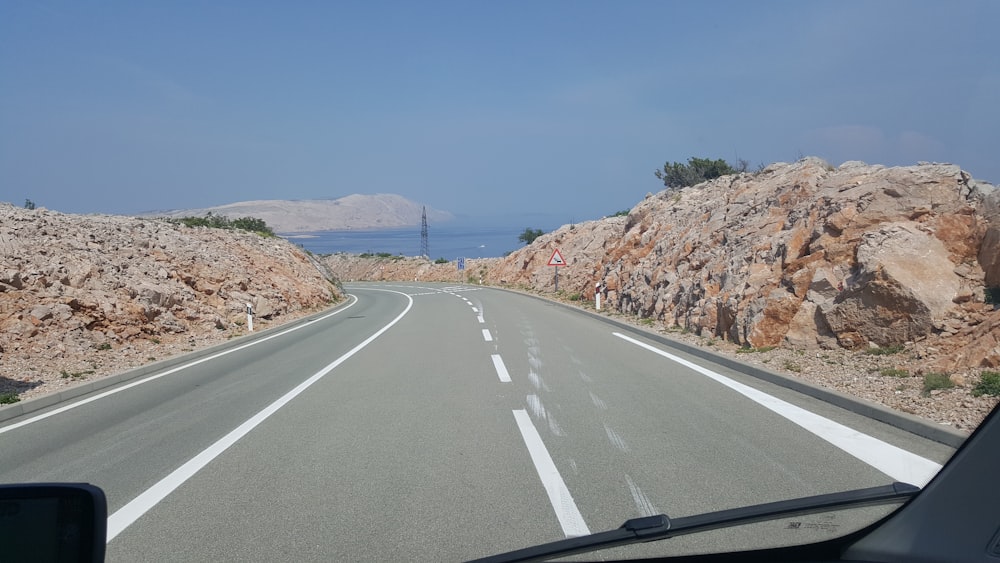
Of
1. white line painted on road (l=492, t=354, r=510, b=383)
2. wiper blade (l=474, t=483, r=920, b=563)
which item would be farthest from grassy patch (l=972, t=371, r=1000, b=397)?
white line painted on road (l=492, t=354, r=510, b=383)

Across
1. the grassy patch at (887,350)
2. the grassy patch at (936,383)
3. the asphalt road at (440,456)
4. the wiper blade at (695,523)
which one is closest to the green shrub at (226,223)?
the asphalt road at (440,456)

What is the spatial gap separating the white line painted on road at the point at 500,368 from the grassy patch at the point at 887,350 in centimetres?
559

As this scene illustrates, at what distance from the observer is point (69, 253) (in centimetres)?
1862

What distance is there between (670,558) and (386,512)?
9.73 feet

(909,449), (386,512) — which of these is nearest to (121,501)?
(386,512)

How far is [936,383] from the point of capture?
8.49 metres

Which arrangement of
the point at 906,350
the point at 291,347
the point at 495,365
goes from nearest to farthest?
the point at 906,350, the point at 495,365, the point at 291,347

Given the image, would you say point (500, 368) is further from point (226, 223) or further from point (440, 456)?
point (226, 223)

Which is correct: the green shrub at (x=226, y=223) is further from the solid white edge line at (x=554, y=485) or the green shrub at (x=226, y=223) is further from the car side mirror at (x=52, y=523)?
the car side mirror at (x=52, y=523)

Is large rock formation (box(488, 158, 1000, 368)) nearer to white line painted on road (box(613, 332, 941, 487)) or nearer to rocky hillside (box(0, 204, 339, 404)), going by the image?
white line painted on road (box(613, 332, 941, 487))

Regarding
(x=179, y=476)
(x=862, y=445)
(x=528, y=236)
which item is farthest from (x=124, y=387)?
(x=528, y=236)

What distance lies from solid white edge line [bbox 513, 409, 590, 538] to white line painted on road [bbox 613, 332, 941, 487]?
229 centimetres

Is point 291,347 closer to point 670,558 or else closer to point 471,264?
point 670,558

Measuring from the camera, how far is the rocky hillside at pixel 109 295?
13988mm
